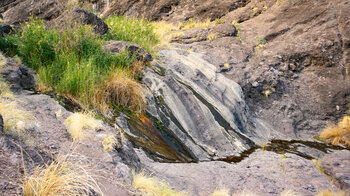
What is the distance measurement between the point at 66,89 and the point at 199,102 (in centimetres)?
274

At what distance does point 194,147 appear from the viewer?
4508 millimetres

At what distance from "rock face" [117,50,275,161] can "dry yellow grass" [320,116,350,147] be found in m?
1.63

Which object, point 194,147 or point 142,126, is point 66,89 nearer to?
point 142,126

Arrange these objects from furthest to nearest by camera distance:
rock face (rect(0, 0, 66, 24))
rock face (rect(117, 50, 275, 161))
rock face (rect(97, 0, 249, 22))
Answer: rock face (rect(97, 0, 249, 22))
rock face (rect(0, 0, 66, 24))
rock face (rect(117, 50, 275, 161))

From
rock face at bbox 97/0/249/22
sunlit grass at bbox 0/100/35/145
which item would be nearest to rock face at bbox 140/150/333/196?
sunlit grass at bbox 0/100/35/145

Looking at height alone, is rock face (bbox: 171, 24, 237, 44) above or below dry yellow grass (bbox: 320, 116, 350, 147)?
above

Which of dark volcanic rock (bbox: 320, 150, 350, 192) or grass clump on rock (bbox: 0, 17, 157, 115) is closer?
dark volcanic rock (bbox: 320, 150, 350, 192)

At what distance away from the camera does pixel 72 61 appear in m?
4.48

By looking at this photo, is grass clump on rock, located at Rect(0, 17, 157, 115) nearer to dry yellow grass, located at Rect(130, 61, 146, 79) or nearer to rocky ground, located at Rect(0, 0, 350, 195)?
dry yellow grass, located at Rect(130, 61, 146, 79)

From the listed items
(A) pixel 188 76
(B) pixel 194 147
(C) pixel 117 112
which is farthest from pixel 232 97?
(C) pixel 117 112

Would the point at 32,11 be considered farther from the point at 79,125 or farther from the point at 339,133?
the point at 339,133

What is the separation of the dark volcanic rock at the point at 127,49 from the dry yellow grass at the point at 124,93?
2.95 feet

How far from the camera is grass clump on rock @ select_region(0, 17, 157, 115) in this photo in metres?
4.12

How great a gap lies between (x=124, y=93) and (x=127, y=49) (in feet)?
3.88
